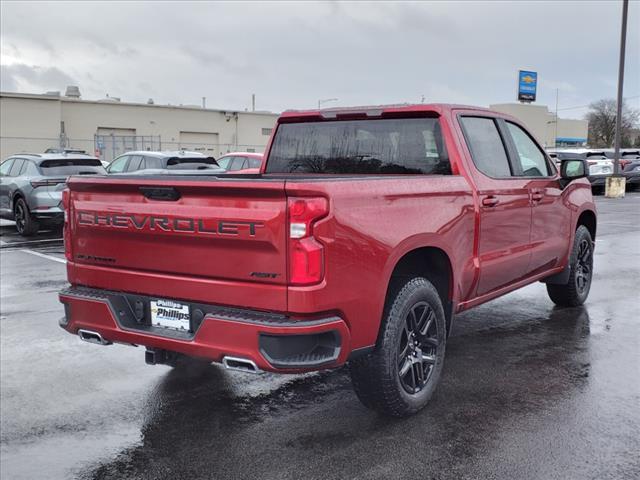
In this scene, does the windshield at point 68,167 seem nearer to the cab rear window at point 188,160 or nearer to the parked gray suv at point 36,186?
the parked gray suv at point 36,186

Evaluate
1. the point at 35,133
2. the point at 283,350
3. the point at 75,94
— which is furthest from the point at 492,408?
the point at 75,94

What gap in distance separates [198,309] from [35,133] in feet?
148

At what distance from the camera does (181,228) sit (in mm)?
3676

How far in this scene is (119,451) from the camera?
3.80 meters

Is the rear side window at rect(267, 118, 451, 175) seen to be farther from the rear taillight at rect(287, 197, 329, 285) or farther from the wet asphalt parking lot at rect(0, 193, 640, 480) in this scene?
the rear taillight at rect(287, 197, 329, 285)

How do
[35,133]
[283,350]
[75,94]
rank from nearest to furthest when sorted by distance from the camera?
[283,350] → [35,133] → [75,94]

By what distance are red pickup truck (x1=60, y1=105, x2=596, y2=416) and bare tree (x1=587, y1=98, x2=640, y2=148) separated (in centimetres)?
8793

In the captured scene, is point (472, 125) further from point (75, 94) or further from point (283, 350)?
point (75, 94)

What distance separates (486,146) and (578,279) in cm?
262

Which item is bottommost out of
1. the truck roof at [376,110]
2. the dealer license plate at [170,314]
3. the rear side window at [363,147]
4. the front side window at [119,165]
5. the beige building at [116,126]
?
the dealer license plate at [170,314]

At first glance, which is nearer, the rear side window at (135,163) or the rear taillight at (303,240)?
the rear taillight at (303,240)

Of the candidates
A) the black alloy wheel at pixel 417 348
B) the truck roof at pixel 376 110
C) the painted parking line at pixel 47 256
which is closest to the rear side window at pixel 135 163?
the painted parking line at pixel 47 256

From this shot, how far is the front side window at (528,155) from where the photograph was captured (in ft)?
18.9

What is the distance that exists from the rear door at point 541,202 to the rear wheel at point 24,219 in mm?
11009
